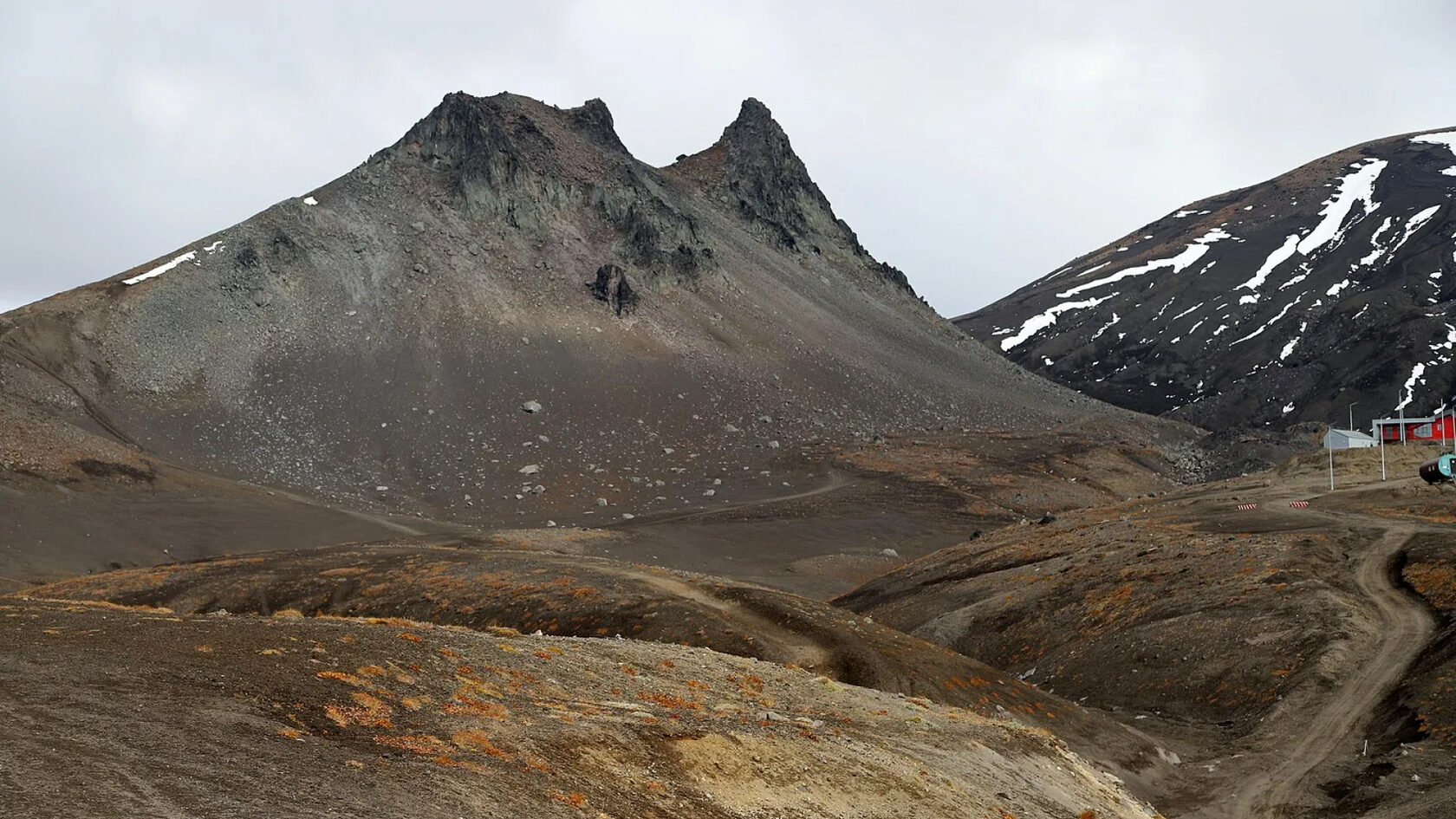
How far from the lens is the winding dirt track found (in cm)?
2419

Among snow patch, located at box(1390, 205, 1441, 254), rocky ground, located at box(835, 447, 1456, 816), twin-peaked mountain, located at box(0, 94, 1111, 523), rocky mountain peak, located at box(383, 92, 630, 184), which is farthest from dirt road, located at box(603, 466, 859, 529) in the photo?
snow patch, located at box(1390, 205, 1441, 254)

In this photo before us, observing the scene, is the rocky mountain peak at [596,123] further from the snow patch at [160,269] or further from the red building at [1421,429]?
the red building at [1421,429]

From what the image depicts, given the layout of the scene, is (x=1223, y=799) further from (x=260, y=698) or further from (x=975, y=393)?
(x=975, y=393)

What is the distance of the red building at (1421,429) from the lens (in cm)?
6000

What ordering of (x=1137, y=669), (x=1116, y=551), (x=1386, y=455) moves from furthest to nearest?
(x=1386, y=455) < (x=1116, y=551) < (x=1137, y=669)

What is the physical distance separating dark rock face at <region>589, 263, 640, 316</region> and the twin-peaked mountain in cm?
28

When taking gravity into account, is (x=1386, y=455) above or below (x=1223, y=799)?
above

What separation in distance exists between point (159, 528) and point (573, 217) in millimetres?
68912

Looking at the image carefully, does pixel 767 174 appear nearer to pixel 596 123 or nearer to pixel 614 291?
pixel 596 123

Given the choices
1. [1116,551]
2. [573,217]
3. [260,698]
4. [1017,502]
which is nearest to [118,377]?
[573,217]

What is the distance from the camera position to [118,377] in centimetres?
8981

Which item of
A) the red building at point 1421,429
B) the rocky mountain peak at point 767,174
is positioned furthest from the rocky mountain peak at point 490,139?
the red building at point 1421,429

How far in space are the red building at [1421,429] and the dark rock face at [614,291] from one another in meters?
69.4

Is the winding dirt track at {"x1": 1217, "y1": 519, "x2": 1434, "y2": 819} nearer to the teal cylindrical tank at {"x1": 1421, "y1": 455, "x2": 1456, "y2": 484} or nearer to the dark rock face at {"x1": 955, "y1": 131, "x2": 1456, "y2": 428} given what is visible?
the teal cylindrical tank at {"x1": 1421, "y1": 455, "x2": 1456, "y2": 484}
